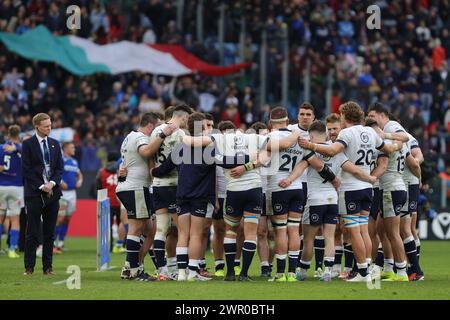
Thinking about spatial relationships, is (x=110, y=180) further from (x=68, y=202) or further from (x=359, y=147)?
(x=359, y=147)

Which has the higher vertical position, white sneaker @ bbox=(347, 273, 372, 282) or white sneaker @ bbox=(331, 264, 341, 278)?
white sneaker @ bbox=(347, 273, 372, 282)

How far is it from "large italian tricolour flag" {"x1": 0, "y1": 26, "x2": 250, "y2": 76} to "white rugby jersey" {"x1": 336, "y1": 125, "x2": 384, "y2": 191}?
18.0 m

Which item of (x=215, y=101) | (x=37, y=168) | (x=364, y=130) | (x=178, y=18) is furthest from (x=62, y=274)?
(x=178, y=18)

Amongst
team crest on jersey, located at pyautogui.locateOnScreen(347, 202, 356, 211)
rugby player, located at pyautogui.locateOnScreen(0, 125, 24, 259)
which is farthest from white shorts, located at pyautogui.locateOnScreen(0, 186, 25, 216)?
team crest on jersey, located at pyautogui.locateOnScreen(347, 202, 356, 211)

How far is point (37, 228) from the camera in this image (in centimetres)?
1733

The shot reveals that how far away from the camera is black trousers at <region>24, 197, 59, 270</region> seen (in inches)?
677

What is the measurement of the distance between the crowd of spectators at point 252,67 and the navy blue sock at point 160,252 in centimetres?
1383

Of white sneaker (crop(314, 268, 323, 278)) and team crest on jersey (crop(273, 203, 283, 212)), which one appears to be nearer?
team crest on jersey (crop(273, 203, 283, 212))

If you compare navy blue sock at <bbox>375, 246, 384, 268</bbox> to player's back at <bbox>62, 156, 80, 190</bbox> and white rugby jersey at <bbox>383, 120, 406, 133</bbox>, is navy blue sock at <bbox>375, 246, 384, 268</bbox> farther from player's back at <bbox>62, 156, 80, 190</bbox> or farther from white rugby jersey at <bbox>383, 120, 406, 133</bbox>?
player's back at <bbox>62, 156, 80, 190</bbox>

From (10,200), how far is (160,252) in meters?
7.64

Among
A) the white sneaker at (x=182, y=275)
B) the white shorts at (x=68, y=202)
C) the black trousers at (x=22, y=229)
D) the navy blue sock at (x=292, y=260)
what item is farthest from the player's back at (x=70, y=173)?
the navy blue sock at (x=292, y=260)

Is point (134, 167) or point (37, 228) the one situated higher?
point (134, 167)

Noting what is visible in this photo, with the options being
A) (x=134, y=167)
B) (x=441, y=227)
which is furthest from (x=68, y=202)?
(x=441, y=227)
